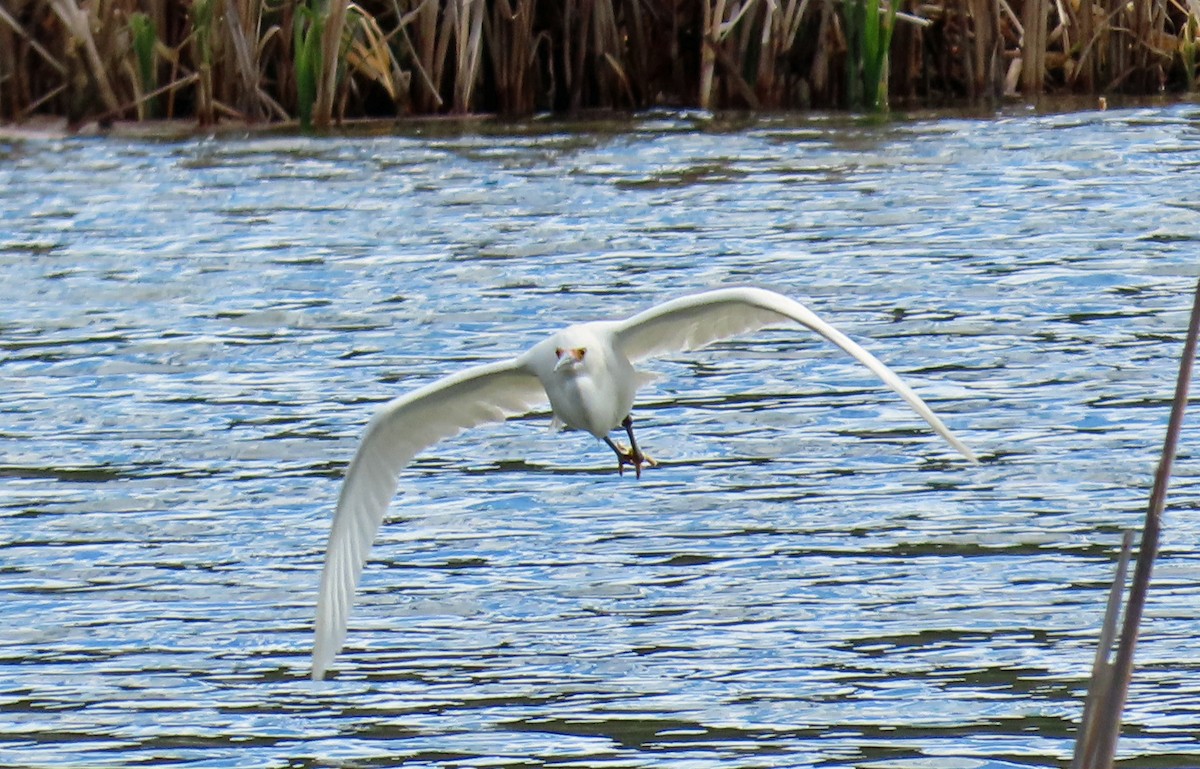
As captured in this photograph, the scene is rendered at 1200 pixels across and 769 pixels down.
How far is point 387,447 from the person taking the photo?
596 centimetres

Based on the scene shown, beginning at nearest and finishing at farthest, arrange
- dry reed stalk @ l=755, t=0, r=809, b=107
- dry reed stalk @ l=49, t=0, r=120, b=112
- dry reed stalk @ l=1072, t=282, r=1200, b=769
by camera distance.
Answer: dry reed stalk @ l=1072, t=282, r=1200, b=769 → dry reed stalk @ l=49, t=0, r=120, b=112 → dry reed stalk @ l=755, t=0, r=809, b=107

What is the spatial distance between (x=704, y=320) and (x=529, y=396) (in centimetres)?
67

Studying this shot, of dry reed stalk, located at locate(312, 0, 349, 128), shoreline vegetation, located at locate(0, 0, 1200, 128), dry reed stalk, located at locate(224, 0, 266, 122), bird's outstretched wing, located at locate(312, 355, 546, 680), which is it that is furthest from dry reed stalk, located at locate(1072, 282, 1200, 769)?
dry reed stalk, located at locate(224, 0, 266, 122)

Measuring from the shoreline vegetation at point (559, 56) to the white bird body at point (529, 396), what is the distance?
8.27 metres

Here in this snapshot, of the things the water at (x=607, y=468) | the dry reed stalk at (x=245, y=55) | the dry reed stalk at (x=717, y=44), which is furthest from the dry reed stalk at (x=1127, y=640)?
the dry reed stalk at (x=245, y=55)

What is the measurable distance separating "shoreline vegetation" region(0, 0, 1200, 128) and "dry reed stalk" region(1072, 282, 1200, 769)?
11.1 metres

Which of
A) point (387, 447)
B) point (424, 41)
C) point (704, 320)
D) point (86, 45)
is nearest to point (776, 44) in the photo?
point (424, 41)

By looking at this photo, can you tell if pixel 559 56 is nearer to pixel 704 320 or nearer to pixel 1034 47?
pixel 1034 47

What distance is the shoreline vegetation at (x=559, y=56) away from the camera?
47.7ft

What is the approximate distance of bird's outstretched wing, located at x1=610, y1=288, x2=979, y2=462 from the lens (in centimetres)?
541

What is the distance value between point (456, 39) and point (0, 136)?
2999 mm

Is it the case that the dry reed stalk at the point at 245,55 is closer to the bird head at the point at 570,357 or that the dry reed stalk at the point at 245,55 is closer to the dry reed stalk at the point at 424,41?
the dry reed stalk at the point at 424,41

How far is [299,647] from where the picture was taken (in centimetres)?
592

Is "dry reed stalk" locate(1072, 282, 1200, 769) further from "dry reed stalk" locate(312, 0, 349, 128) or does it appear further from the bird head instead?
"dry reed stalk" locate(312, 0, 349, 128)
